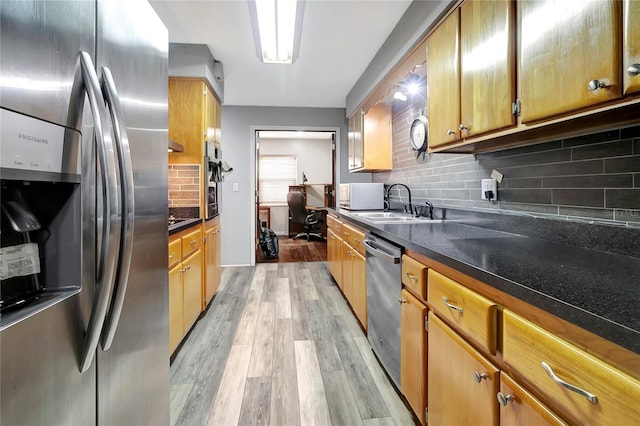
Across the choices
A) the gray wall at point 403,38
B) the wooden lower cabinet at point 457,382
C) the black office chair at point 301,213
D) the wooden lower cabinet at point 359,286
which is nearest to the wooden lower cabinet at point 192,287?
the wooden lower cabinet at point 359,286

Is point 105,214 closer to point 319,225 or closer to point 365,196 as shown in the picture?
point 365,196

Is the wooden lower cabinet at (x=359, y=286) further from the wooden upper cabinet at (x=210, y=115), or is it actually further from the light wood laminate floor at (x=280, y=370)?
the wooden upper cabinet at (x=210, y=115)

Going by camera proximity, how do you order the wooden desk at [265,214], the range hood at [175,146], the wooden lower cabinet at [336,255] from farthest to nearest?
the wooden desk at [265,214] → the wooden lower cabinet at [336,255] → the range hood at [175,146]

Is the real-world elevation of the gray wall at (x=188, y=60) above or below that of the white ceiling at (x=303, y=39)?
below

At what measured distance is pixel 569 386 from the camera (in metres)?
0.57

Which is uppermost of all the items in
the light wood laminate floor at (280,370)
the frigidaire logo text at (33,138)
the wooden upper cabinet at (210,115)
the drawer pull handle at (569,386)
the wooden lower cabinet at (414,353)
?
the wooden upper cabinet at (210,115)

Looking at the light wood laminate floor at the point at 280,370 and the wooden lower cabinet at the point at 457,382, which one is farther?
the light wood laminate floor at the point at 280,370

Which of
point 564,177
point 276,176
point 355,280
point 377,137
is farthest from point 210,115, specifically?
point 276,176

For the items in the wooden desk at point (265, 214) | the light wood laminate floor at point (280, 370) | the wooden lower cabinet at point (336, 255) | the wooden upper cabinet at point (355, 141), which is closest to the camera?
the light wood laminate floor at point (280, 370)

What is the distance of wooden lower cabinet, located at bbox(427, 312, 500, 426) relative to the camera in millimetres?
835

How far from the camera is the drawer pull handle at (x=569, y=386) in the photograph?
0.54m

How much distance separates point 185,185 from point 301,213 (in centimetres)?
380

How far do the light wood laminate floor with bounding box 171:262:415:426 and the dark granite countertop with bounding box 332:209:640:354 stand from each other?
2.93 feet

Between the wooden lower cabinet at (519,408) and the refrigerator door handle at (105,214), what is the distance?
104 centimetres
